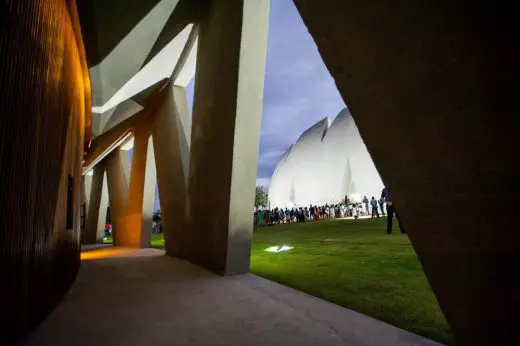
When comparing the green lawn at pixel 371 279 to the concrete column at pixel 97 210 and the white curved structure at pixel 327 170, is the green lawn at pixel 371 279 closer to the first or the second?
the concrete column at pixel 97 210

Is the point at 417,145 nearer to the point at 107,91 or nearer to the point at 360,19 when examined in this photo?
the point at 360,19

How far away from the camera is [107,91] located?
32.7 feet

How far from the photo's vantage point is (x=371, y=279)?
486cm

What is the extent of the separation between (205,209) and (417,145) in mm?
5586

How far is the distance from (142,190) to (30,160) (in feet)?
39.7

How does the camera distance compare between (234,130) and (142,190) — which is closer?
(234,130)

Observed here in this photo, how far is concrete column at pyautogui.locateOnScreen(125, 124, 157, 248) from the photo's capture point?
1445 centimetres

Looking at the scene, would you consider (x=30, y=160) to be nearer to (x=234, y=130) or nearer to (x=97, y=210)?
(x=234, y=130)

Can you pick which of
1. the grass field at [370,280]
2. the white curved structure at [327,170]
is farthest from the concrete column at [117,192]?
the white curved structure at [327,170]

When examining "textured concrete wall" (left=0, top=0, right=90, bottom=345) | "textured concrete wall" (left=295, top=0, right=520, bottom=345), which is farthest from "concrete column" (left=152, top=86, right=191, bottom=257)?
"textured concrete wall" (left=295, top=0, right=520, bottom=345)

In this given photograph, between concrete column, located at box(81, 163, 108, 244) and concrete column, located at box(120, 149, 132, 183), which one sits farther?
concrete column, located at box(81, 163, 108, 244)

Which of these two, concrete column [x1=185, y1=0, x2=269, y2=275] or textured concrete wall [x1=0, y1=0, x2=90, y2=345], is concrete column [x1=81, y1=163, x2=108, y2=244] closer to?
concrete column [x1=185, y1=0, x2=269, y2=275]

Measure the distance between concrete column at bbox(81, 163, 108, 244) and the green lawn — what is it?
689 inches

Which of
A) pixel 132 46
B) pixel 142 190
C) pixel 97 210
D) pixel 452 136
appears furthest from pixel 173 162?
pixel 97 210
